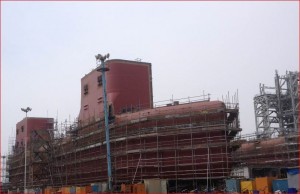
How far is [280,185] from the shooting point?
2734cm

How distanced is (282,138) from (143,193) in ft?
78.8

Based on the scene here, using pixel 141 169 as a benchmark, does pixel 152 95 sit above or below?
above

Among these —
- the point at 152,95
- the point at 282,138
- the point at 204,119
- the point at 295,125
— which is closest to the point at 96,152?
the point at 152,95

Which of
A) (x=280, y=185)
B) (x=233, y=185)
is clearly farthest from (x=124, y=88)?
(x=280, y=185)

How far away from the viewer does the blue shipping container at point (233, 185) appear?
29.6 m

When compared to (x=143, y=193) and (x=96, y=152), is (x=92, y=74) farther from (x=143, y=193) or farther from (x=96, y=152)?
(x=143, y=193)

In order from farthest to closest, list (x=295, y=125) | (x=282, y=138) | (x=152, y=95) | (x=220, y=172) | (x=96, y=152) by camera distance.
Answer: (x=295, y=125)
(x=282, y=138)
(x=152, y=95)
(x=96, y=152)
(x=220, y=172)


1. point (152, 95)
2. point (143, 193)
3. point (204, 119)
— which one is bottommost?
point (143, 193)

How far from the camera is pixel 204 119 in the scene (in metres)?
33.8

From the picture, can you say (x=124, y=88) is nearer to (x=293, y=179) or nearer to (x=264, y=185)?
(x=264, y=185)

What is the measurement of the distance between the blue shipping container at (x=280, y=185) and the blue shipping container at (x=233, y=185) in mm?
2626

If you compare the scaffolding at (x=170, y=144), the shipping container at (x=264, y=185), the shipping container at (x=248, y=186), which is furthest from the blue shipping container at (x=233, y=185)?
the scaffolding at (x=170, y=144)

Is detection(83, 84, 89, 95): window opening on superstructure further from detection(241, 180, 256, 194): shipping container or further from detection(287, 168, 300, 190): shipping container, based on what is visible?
detection(287, 168, 300, 190): shipping container

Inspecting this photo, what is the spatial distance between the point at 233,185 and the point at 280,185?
3.62 meters
